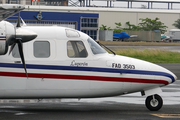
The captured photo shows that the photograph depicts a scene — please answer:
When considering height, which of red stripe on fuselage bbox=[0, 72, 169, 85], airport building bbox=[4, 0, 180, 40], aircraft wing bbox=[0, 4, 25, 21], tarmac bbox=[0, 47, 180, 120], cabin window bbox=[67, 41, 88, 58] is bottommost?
tarmac bbox=[0, 47, 180, 120]

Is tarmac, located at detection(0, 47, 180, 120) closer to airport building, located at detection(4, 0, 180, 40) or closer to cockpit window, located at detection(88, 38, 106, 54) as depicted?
cockpit window, located at detection(88, 38, 106, 54)

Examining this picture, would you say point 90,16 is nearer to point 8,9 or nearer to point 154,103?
point 154,103

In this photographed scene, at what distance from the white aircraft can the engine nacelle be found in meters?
0.80

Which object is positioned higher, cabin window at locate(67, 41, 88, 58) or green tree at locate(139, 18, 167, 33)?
green tree at locate(139, 18, 167, 33)

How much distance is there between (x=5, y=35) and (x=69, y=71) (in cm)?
225

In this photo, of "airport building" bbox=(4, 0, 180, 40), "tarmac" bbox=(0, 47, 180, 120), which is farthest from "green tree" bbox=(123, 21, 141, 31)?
"tarmac" bbox=(0, 47, 180, 120)

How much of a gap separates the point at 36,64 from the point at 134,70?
281 cm

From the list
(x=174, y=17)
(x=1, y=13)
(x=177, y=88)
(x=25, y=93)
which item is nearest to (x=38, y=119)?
(x=25, y=93)

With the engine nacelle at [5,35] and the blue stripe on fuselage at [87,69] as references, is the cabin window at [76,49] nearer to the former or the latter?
the blue stripe on fuselage at [87,69]

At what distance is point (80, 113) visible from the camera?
1072cm

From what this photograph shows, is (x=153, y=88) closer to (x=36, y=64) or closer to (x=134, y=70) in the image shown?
(x=134, y=70)

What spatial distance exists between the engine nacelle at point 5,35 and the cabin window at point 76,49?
6.33 ft

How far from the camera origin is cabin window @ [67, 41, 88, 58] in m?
10.6

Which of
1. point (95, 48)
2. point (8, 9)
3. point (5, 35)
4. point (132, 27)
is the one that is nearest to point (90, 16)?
point (132, 27)
